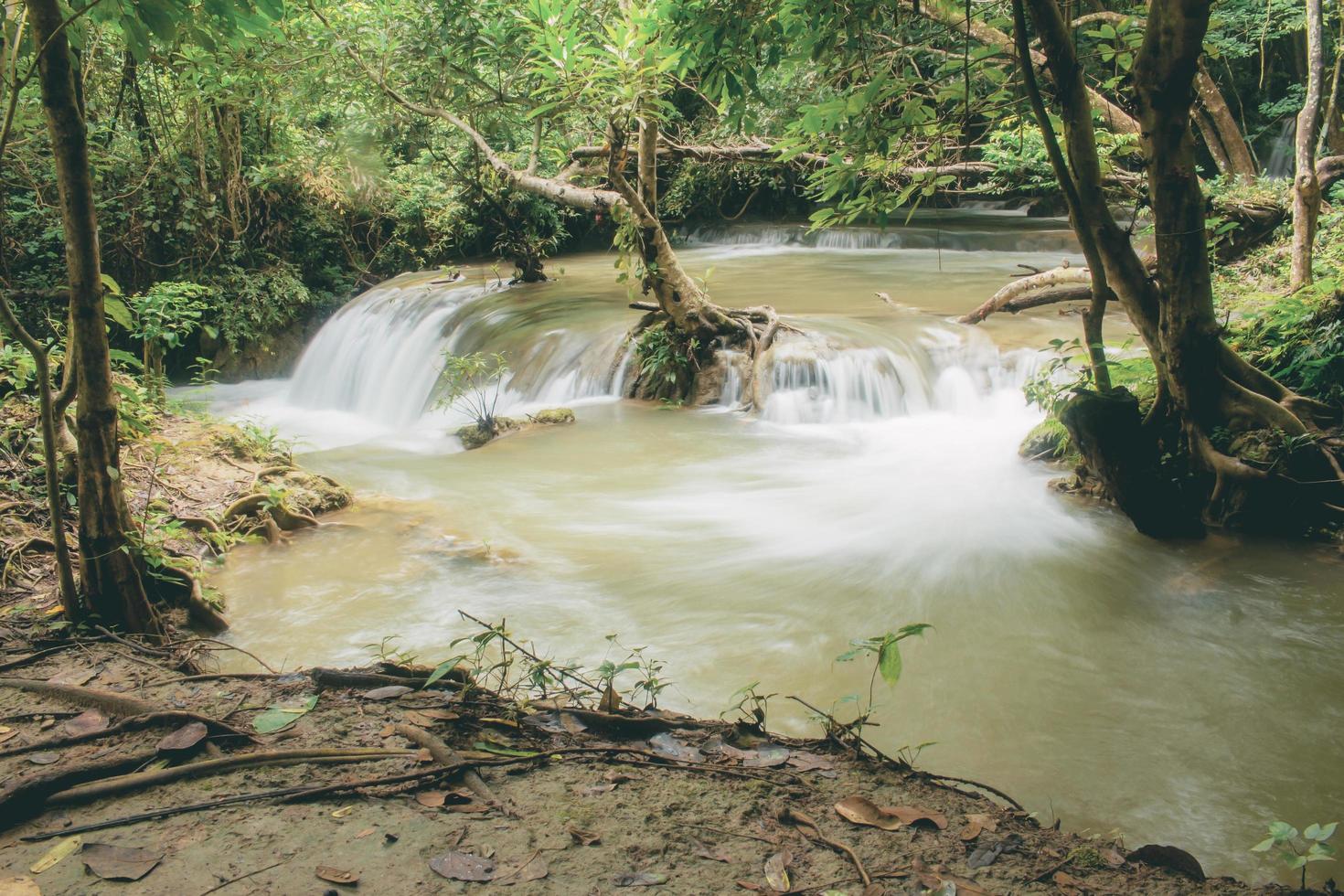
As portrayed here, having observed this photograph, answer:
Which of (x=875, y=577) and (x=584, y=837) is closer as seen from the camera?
(x=584, y=837)

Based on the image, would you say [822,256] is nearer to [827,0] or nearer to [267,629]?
[827,0]

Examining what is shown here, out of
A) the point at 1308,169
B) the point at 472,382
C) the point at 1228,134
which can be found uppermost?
the point at 1228,134

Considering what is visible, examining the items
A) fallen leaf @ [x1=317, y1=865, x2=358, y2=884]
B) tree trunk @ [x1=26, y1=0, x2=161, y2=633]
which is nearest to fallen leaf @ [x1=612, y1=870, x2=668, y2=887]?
fallen leaf @ [x1=317, y1=865, x2=358, y2=884]

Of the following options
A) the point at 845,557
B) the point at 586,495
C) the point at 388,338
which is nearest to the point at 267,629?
the point at 586,495

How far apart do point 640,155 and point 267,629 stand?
265 inches

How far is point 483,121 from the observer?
506 inches

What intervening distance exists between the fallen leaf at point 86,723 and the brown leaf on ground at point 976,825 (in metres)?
2.47

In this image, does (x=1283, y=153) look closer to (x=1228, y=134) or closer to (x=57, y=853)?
(x=1228, y=134)

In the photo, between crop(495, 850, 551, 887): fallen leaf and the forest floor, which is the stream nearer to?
the forest floor

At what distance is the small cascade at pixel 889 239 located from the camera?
15773 mm

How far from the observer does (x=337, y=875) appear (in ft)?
5.89

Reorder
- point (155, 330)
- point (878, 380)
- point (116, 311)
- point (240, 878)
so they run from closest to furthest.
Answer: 1. point (240, 878)
2. point (116, 311)
3. point (155, 330)
4. point (878, 380)

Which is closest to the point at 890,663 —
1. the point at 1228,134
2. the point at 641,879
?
the point at 641,879

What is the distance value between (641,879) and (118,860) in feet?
3.65
